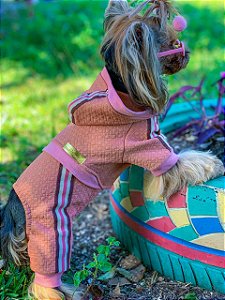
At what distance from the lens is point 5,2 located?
7379 mm

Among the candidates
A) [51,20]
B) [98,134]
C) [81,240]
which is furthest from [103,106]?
[51,20]

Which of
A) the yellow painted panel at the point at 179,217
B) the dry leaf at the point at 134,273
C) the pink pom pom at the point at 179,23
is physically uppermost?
the pink pom pom at the point at 179,23

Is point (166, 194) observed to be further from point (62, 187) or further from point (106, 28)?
point (106, 28)

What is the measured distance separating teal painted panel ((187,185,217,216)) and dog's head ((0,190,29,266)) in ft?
2.63

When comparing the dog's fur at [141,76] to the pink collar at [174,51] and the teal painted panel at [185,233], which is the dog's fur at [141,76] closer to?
the pink collar at [174,51]

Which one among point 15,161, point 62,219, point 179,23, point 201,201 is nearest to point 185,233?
point 201,201

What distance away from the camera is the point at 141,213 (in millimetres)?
2967

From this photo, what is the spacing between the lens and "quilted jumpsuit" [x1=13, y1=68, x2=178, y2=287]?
2.60 meters

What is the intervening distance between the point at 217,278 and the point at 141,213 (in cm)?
53

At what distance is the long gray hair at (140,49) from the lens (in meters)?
2.42

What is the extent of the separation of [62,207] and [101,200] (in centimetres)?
125

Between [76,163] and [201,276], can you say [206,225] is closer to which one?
[201,276]

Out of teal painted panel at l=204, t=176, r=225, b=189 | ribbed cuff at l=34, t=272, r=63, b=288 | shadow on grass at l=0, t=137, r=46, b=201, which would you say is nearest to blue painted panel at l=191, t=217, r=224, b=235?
teal painted panel at l=204, t=176, r=225, b=189

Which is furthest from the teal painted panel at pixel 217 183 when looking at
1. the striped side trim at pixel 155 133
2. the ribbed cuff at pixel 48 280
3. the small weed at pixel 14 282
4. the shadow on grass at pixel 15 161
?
the shadow on grass at pixel 15 161
